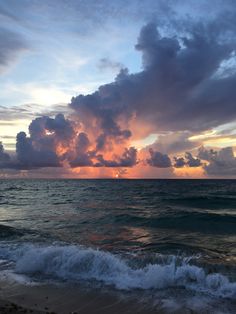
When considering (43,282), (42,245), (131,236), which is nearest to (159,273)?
(43,282)

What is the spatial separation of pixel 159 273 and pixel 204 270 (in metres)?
1.75

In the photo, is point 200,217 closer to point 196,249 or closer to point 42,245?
point 196,249

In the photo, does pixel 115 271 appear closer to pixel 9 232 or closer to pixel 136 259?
pixel 136 259

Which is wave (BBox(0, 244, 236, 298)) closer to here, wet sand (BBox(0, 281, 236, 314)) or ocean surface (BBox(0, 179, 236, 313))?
ocean surface (BBox(0, 179, 236, 313))

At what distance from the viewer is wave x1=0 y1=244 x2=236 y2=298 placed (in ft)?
36.9

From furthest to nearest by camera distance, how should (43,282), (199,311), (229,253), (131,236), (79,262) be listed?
(131,236) → (229,253) → (79,262) → (43,282) → (199,311)

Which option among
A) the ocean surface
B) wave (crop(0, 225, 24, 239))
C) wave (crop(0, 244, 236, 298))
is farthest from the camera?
wave (crop(0, 225, 24, 239))

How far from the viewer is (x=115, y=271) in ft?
41.2

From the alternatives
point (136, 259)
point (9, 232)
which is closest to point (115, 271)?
point (136, 259)

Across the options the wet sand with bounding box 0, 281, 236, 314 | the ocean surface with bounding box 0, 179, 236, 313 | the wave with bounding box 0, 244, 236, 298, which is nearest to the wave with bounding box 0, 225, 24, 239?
the ocean surface with bounding box 0, 179, 236, 313

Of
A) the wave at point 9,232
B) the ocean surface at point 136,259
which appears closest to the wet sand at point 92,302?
the ocean surface at point 136,259

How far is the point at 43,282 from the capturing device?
11812 mm

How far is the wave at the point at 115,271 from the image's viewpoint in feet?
36.9

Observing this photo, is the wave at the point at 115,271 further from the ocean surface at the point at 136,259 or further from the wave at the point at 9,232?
the wave at the point at 9,232
